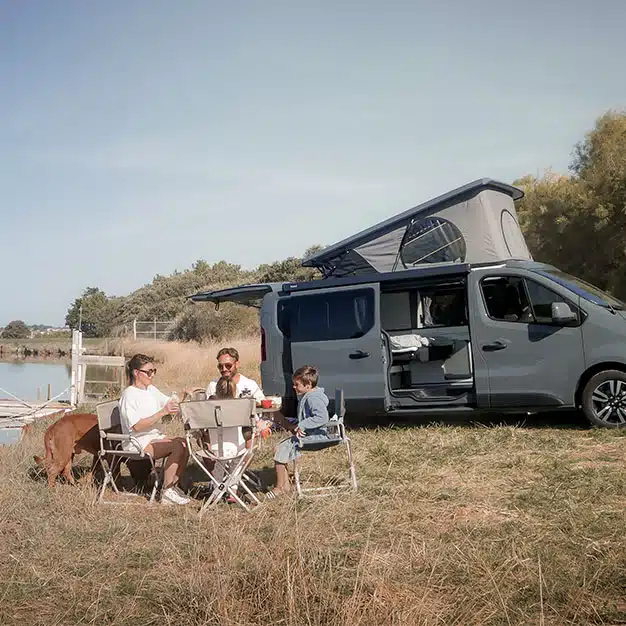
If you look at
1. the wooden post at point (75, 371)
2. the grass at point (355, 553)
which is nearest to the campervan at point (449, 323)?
the grass at point (355, 553)

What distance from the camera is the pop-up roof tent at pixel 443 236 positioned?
32.0 feet

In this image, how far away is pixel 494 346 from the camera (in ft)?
27.7

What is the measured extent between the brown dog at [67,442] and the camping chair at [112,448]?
22 centimetres

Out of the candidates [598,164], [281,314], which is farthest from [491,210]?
[598,164]

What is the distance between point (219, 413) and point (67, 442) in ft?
5.61

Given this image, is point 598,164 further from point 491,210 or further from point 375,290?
point 375,290

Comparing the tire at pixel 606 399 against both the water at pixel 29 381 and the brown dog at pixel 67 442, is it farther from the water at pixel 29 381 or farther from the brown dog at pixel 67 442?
the water at pixel 29 381

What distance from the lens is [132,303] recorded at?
63.2 m

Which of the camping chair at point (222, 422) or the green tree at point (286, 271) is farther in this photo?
the green tree at point (286, 271)

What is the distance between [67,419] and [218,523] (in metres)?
2.42

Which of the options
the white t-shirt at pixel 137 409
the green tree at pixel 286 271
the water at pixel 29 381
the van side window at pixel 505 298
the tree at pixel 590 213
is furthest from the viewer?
the green tree at pixel 286 271

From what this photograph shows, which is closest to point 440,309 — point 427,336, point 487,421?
point 427,336

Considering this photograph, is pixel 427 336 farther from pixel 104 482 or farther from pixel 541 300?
pixel 104 482

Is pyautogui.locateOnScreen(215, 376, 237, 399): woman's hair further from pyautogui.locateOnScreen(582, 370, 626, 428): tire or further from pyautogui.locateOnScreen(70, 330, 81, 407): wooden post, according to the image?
pyautogui.locateOnScreen(70, 330, 81, 407): wooden post
